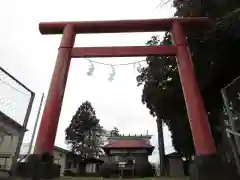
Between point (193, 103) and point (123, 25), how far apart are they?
312 cm

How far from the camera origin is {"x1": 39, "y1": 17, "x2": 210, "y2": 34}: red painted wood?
7898 mm

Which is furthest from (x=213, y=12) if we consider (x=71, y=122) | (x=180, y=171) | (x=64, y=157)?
(x=71, y=122)

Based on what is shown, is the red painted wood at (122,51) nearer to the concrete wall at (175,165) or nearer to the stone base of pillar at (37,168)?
the stone base of pillar at (37,168)

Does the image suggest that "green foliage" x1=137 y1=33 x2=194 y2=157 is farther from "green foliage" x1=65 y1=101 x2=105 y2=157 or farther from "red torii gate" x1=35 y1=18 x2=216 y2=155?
"green foliage" x1=65 y1=101 x2=105 y2=157

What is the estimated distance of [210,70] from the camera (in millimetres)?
11359

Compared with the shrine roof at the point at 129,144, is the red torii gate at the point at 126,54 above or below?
below

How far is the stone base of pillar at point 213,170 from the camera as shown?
5.06 meters

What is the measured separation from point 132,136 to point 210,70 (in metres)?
21.8

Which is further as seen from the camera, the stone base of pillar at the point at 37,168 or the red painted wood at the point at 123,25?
the red painted wood at the point at 123,25

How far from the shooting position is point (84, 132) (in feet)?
136

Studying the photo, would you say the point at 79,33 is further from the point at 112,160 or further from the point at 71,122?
the point at 71,122

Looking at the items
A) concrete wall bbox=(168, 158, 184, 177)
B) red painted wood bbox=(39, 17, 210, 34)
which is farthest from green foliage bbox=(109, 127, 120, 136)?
red painted wood bbox=(39, 17, 210, 34)

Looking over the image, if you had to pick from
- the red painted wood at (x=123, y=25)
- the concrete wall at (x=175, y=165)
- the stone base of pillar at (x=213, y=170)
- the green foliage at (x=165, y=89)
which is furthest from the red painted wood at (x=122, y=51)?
the concrete wall at (x=175, y=165)

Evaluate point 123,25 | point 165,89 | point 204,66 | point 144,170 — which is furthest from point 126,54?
point 144,170
